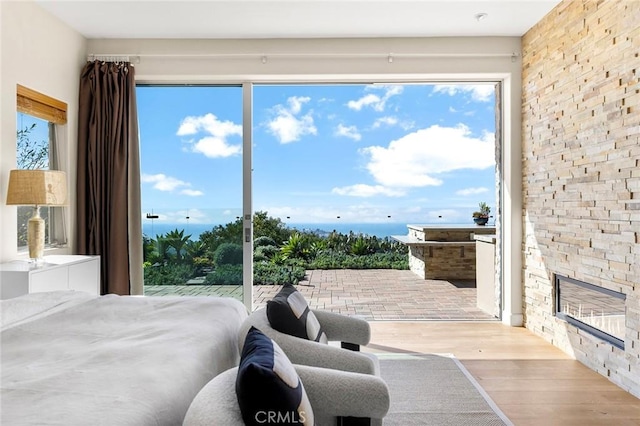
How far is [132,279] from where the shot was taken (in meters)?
4.26

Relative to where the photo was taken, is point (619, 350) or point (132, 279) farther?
point (132, 279)

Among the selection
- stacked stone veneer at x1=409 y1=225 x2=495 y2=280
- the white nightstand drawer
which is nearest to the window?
the white nightstand drawer

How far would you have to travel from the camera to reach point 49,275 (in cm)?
307

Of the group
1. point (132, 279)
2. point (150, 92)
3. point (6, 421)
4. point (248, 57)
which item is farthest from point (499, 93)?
point (6, 421)

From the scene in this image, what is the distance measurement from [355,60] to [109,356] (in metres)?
3.60

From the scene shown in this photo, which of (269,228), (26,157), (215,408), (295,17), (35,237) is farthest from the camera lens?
(269,228)

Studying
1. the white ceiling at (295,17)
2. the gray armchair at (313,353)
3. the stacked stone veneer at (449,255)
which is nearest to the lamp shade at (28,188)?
the white ceiling at (295,17)

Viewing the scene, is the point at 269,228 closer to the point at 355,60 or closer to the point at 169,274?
the point at 169,274

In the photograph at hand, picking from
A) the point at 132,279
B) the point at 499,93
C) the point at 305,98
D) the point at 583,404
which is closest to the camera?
the point at 583,404

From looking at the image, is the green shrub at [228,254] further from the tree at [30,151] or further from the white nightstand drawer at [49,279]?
the tree at [30,151]

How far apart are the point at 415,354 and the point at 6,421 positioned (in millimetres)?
2991

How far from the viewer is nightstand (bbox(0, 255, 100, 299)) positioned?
2.89 meters

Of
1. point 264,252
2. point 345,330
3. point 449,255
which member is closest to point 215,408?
point 345,330

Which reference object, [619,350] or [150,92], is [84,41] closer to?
[150,92]
